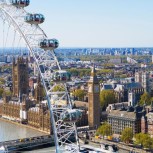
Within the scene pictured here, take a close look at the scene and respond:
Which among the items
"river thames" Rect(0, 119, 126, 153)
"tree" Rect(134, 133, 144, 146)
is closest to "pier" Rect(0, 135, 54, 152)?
"river thames" Rect(0, 119, 126, 153)

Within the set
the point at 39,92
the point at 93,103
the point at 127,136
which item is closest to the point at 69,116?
the point at 127,136

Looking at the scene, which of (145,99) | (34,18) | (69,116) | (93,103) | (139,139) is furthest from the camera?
(145,99)

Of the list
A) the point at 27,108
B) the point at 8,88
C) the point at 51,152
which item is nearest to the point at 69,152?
the point at 51,152

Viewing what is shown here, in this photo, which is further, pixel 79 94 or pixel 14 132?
pixel 79 94

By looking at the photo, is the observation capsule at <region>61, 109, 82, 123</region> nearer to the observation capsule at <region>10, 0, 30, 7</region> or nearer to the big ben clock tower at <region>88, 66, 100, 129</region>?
the observation capsule at <region>10, 0, 30, 7</region>

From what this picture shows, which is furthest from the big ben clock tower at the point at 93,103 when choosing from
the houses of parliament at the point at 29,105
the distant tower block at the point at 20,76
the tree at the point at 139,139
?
the distant tower block at the point at 20,76

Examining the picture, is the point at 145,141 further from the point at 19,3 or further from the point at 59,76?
the point at 19,3
